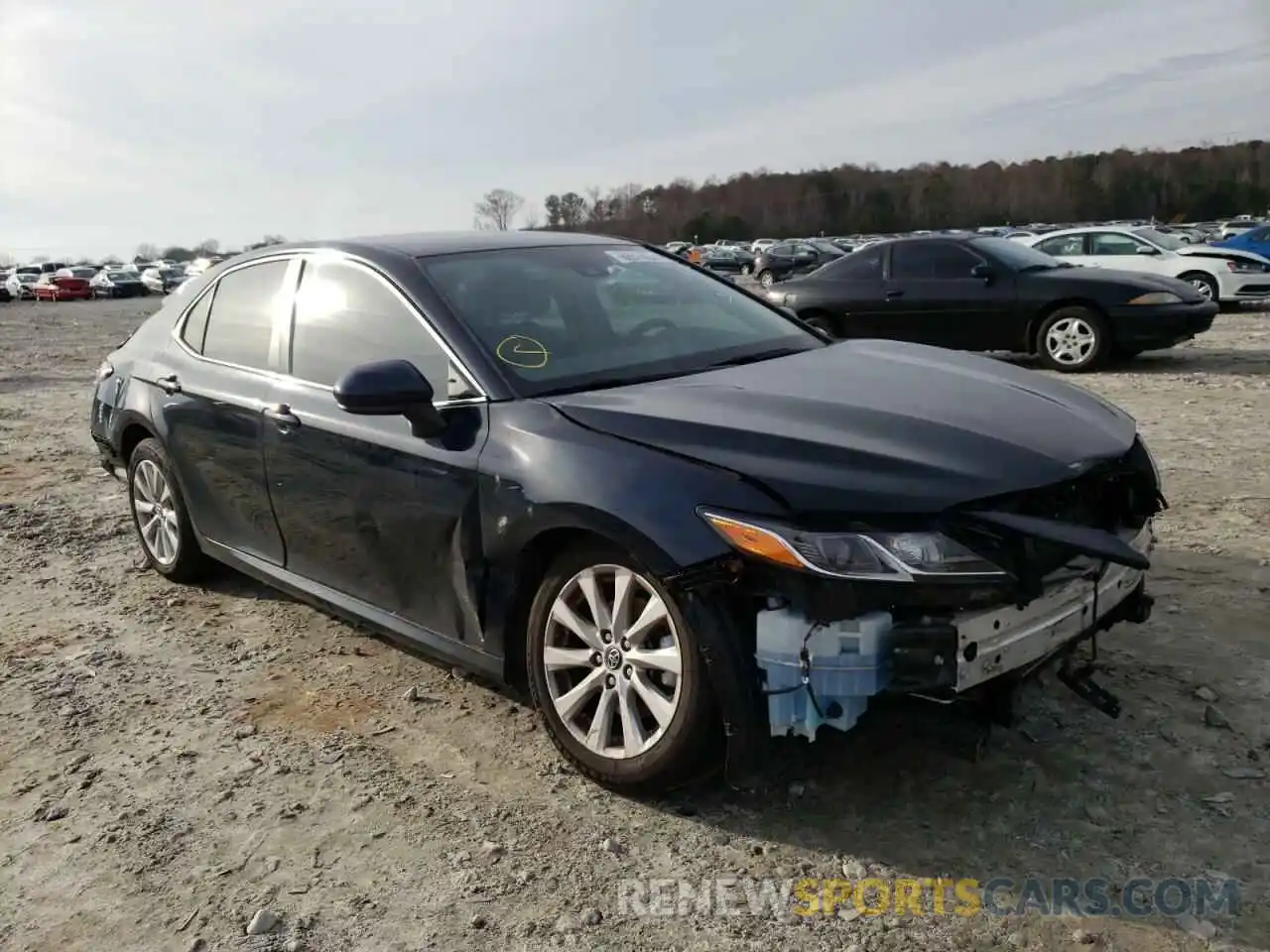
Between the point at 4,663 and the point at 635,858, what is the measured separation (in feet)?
9.83

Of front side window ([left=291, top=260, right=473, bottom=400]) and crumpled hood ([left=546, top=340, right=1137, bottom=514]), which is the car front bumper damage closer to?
crumpled hood ([left=546, top=340, right=1137, bottom=514])

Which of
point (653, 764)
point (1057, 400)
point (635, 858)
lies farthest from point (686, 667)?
point (1057, 400)

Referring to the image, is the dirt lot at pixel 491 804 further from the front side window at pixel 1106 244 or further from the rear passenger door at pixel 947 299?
the front side window at pixel 1106 244

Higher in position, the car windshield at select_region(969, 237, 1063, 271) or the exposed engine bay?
the car windshield at select_region(969, 237, 1063, 271)

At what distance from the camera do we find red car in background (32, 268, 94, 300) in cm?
5128

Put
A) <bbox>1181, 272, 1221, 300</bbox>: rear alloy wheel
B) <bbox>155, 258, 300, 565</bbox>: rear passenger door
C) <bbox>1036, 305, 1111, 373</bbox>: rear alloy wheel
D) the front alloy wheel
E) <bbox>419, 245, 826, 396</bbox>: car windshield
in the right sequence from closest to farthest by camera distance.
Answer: <bbox>419, 245, 826, 396</bbox>: car windshield, <bbox>155, 258, 300, 565</bbox>: rear passenger door, the front alloy wheel, <bbox>1036, 305, 1111, 373</bbox>: rear alloy wheel, <bbox>1181, 272, 1221, 300</bbox>: rear alloy wheel

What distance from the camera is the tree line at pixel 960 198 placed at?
9162cm

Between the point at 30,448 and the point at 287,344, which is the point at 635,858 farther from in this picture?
the point at 30,448

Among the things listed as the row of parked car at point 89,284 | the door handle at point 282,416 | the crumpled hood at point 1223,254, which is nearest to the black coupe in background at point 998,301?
the crumpled hood at point 1223,254

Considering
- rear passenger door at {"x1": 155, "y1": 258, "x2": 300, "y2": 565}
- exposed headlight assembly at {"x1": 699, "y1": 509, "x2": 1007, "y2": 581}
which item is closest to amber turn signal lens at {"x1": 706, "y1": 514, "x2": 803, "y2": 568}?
exposed headlight assembly at {"x1": 699, "y1": 509, "x2": 1007, "y2": 581}

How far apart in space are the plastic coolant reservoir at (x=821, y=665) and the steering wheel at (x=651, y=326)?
1441 millimetres

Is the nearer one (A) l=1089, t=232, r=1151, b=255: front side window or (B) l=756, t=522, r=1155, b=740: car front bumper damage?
(B) l=756, t=522, r=1155, b=740: car front bumper damage

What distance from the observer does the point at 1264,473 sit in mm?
6188

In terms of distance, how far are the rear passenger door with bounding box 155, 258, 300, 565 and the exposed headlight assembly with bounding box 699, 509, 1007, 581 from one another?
232 cm
